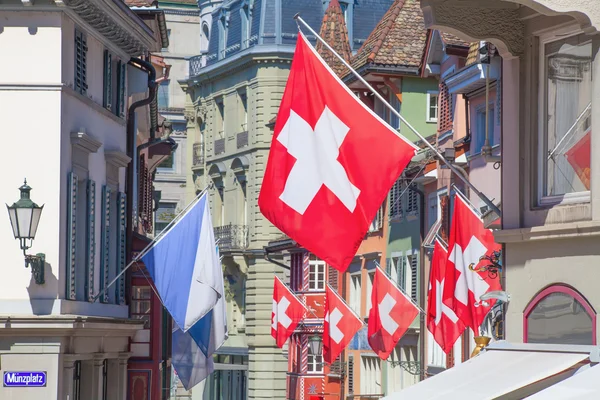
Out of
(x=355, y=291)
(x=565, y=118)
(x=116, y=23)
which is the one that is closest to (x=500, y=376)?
(x=565, y=118)

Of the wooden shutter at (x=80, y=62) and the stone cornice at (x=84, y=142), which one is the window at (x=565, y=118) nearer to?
the stone cornice at (x=84, y=142)

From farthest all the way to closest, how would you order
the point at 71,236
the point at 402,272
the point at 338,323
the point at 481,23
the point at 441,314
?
the point at 402,272, the point at 338,323, the point at 441,314, the point at 71,236, the point at 481,23

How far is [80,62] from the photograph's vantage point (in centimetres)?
2620

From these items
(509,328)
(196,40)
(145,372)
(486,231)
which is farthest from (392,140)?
(196,40)

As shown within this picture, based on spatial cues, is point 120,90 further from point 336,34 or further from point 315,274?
point 315,274

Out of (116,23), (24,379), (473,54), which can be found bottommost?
(24,379)

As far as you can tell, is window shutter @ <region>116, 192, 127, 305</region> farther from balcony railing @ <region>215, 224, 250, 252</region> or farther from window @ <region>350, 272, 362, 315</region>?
balcony railing @ <region>215, 224, 250, 252</region>

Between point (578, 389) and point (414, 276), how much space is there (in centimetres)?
3437

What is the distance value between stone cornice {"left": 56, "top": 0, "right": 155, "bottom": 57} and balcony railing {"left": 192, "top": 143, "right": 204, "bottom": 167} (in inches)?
1886

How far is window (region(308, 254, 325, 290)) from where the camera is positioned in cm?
6166

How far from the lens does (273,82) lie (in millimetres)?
72062

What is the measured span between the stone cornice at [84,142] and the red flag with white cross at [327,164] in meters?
9.29

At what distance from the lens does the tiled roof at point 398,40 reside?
46625 millimetres

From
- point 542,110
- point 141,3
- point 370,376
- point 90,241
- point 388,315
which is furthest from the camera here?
point 370,376
